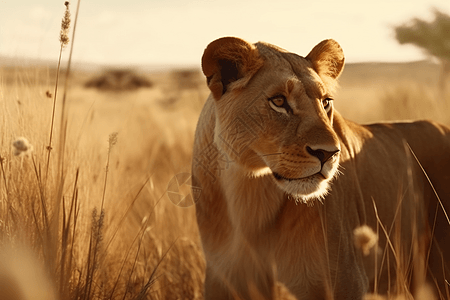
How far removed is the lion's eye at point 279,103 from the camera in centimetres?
334

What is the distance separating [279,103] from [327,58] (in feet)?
2.43

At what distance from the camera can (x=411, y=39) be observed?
21.9 metres

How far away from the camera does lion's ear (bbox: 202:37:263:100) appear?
11.2ft

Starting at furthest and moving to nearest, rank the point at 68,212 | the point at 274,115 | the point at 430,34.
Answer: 1. the point at 430,34
2. the point at 68,212
3. the point at 274,115

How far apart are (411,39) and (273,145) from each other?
2028 cm

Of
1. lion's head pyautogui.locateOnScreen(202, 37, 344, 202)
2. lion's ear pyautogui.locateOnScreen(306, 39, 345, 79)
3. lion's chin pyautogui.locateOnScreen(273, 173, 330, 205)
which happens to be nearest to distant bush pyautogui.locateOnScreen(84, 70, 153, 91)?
lion's ear pyautogui.locateOnScreen(306, 39, 345, 79)

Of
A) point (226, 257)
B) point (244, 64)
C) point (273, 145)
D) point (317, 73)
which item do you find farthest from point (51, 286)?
point (317, 73)

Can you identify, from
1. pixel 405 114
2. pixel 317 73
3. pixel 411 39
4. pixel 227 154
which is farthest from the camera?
pixel 411 39

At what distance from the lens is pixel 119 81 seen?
50.9 m

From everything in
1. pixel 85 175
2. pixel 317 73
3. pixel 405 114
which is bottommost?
pixel 405 114

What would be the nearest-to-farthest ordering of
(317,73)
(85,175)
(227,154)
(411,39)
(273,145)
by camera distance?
Answer: (273,145) < (227,154) < (317,73) < (85,175) < (411,39)

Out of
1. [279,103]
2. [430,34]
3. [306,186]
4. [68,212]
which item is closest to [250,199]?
[306,186]

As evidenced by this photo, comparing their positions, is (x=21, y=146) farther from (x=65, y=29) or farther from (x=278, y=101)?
(x=278, y=101)

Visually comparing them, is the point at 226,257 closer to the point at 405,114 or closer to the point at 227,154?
the point at 227,154
